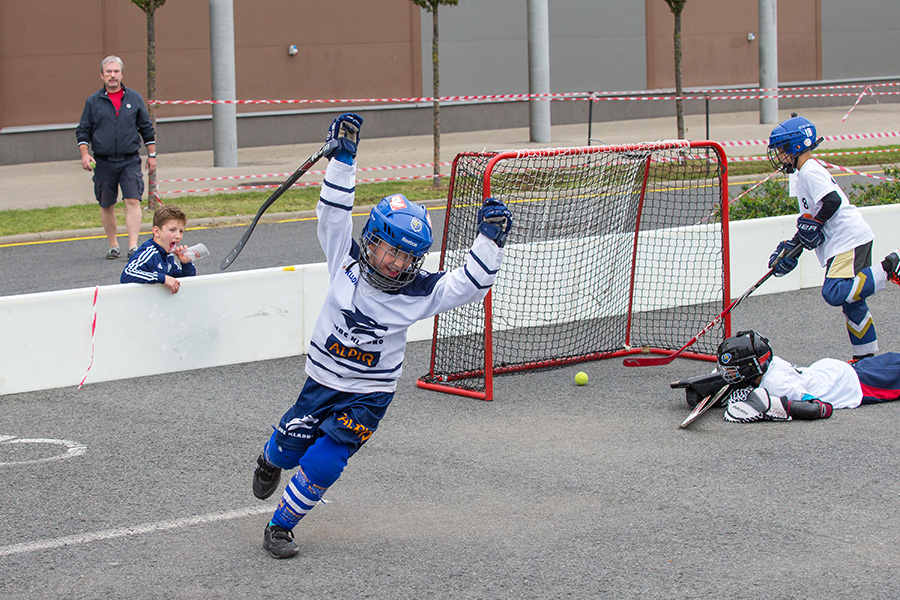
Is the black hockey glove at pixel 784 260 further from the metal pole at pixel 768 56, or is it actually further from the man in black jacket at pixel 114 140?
the metal pole at pixel 768 56

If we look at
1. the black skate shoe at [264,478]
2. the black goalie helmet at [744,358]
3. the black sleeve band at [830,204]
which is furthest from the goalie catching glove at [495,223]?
the black sleeve band at [830,204]

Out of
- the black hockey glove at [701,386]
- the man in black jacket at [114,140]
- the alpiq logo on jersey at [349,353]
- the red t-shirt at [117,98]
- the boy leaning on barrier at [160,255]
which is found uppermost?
the red t-shirt at [117,98]

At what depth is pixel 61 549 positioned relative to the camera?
489 cm

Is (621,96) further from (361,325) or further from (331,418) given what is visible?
(331,418)

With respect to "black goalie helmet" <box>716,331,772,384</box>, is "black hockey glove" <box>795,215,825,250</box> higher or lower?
higher

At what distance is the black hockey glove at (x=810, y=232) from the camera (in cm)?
741

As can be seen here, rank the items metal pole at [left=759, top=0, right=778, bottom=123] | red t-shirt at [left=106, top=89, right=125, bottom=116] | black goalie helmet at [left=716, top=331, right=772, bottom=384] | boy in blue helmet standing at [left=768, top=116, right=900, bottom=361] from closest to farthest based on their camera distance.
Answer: black goalie helmet at [left=716, top=331, right=772, bottom=384], boy in blue helmet standing at [left=768, top=116, right=900, bottom=361], red t-shirt at [left=106, top=89, right=125, bottom=116], metal pole at [left=759, top=0, right=778, bottom=123]

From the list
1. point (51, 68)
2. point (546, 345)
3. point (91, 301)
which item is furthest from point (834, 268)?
point (51, 68)

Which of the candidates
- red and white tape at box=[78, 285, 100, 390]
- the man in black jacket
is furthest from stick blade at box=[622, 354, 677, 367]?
the man in black jacket

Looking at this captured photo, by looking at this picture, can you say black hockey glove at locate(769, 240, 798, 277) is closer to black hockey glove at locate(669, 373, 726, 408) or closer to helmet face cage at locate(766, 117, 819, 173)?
helmet face cage at locate(766, 117, 819, 173)

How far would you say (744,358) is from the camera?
6719 mm

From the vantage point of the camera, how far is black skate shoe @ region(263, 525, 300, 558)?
4773 millimetres

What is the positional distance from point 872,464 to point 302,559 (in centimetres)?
315

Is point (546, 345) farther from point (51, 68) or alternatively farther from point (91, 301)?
point (51, 68)
